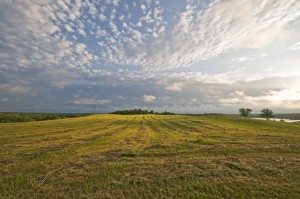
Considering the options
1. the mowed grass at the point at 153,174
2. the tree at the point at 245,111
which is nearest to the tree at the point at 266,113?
the tree at the point at 245,111

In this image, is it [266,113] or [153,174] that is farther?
[266,113]

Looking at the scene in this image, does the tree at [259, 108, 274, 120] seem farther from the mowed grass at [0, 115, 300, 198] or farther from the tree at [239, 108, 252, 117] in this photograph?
the mowed grass at [0, 115, 300, 198]

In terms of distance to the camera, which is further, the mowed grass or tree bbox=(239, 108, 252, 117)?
tree bbox=(239, 108, 252, 117)

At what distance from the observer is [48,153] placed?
15406mm

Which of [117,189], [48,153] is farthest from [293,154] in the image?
[48,153]

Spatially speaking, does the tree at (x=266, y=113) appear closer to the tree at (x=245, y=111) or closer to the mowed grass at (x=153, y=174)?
the tree at (x=245, y=111)

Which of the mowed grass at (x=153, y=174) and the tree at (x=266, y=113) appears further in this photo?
the tree at (x=266, y=113)

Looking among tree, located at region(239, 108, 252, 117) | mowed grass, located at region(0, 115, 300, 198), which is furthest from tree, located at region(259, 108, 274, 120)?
mowed grass, located at region(0, 115, 300, 198)

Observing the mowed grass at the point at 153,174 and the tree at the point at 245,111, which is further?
the tree at the point at 245,111

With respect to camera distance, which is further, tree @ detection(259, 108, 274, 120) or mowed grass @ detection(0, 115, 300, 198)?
tree @ detection(259, 108, 274, 120)

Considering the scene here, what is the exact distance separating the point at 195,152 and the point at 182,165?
3.78 m

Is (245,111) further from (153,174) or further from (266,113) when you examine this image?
(153,174)

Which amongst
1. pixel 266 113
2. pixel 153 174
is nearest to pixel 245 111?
pixel 266 113

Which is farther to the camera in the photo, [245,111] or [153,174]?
[245,111]
